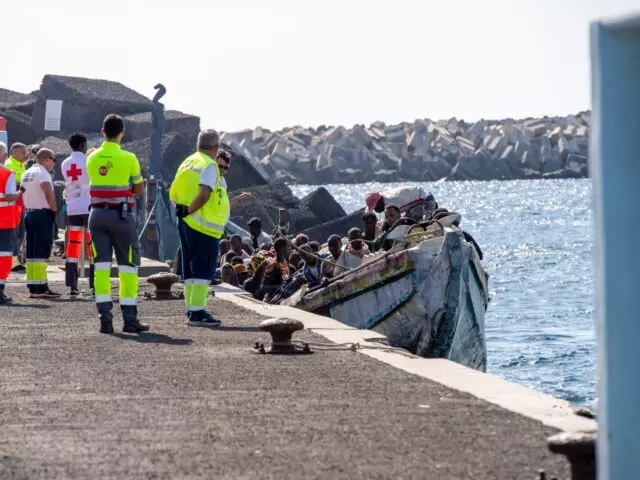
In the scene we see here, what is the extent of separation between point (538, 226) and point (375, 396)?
81.2 m

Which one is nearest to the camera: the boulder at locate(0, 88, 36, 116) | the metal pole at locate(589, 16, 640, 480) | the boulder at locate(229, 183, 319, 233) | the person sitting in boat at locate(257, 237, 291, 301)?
the metal pole at locate(589, 16, 640, 480)

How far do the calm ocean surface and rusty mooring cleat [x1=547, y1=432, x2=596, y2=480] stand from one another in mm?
14353

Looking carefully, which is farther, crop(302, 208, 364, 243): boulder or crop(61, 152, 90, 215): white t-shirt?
crop(302, 208, 364, 243): boulder

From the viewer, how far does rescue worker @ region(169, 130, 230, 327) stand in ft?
43.1

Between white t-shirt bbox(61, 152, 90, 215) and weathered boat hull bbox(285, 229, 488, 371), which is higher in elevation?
white t-shirt bbox(61, 152, 90, 215)

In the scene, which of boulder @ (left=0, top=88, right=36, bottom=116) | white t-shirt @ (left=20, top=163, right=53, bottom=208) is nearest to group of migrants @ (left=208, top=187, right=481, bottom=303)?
white t-shirt @ (left=20, top=163, right=53, bottom=208)

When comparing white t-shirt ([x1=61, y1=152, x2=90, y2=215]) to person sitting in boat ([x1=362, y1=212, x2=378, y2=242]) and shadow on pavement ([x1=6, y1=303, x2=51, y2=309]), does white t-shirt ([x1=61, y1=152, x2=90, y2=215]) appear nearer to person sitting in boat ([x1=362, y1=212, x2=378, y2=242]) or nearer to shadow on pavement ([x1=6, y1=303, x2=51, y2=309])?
shadow on pavement ([x1=6, y1=303, x2=51, y2=309])

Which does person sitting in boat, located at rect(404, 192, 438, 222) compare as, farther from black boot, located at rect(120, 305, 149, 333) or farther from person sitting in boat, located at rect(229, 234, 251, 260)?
black boot, located at rect(120, 305, 149, 333)

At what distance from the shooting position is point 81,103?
4859 cm

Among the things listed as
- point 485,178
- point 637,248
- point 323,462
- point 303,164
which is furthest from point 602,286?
point 485,178

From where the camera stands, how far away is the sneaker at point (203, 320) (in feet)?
43.8

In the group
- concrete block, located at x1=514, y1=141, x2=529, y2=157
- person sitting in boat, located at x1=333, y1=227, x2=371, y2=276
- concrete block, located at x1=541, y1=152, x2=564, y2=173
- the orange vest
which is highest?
concrete block, located at x1=514, y1=141, x2=529, y2=157

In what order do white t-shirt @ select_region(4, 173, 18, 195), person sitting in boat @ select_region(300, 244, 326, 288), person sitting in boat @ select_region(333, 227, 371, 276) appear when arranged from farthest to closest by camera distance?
person sitting in boat @ select_region(333, 227, 371, 276) → person sitting in boat @ select_region(300, 244, 326, 288) → white t-shirt @ select_region(4, 173, 18, 195)

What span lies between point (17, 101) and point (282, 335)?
1670 inches
